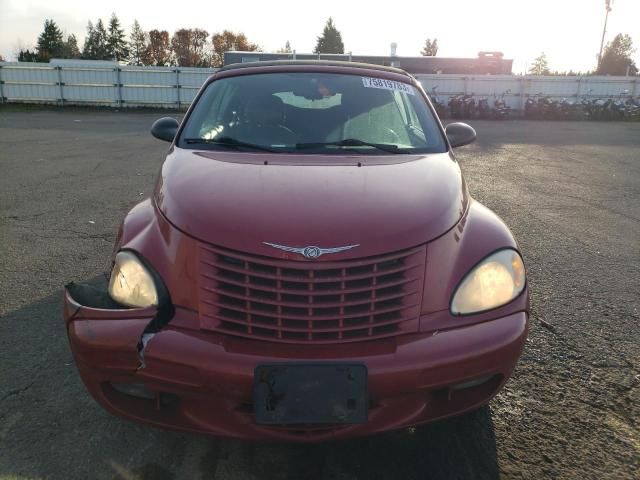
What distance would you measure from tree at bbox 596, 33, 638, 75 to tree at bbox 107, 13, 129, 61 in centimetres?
6768

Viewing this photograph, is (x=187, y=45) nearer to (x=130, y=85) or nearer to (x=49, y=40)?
(x=49, y=40)

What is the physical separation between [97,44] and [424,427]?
89505 mm

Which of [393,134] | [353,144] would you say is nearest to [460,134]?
[393,134]

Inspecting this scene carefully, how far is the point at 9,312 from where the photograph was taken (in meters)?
3.40

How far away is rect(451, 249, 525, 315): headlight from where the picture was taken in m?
2.04

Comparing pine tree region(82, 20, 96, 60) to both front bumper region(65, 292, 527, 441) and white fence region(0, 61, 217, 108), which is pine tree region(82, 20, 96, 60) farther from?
front bumper region(65, 292, 527, 441)

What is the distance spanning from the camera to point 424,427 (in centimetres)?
237

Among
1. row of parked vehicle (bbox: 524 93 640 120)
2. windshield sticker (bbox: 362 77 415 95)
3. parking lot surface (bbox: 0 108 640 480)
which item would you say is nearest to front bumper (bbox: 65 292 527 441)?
parking lot surface (bbox: 0 108 640 480)

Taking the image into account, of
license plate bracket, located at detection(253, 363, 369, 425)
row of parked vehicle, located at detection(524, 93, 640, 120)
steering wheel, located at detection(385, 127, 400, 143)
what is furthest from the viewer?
row of parked vehicle, located at detection(524, 93, 640, 120)

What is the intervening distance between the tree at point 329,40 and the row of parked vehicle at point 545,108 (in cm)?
4777

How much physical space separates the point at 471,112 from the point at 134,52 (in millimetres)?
74079

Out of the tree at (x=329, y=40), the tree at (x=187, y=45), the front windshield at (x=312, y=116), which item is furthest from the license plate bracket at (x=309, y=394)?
the tree at (x=187, y=45)

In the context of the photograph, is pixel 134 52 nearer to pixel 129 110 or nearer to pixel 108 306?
pixel 129 110

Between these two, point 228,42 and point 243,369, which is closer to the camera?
point 243,369
